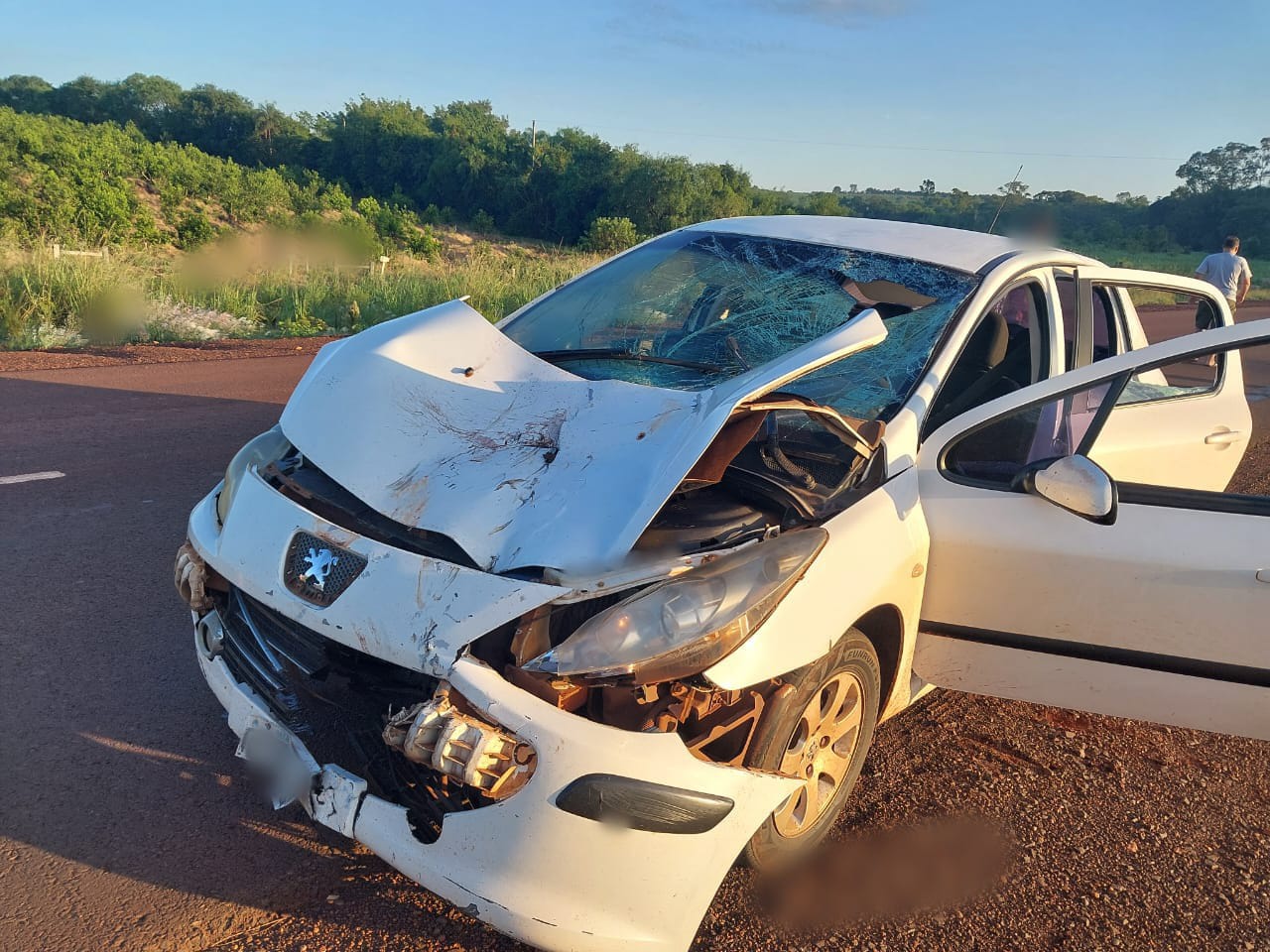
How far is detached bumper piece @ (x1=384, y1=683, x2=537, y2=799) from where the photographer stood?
1987 millimetres

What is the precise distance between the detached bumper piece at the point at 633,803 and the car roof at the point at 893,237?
2.34 metres

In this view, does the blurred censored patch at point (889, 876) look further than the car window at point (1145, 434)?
No

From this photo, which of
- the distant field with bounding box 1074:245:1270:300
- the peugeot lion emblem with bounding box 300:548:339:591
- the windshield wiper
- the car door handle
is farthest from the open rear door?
the distant field with bounding box 1074:245:1270:300

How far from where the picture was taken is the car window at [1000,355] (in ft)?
10.7

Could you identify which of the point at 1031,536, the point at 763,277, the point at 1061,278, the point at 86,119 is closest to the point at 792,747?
the point at 1031,536

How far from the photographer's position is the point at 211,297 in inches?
552

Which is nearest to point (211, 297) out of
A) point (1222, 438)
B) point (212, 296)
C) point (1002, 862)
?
point (212, 296)

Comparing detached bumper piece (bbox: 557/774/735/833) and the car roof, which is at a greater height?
the car roof

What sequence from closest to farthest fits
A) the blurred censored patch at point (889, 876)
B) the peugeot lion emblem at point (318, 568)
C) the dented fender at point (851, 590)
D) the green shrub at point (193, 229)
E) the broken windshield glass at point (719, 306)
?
the dented fender at point (851, 590) < the peugeot lion emblem at point (318, 568) < the blurred censored patch at point (889, 876) < the broken windshield glass at point (719, 306) < the green shrub at point (193, 229)

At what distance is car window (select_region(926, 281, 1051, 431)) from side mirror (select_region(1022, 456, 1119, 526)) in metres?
0.42

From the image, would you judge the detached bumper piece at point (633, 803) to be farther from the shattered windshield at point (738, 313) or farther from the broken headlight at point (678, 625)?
the shattered windshield at point (738, 313)

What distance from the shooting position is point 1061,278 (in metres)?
3.94

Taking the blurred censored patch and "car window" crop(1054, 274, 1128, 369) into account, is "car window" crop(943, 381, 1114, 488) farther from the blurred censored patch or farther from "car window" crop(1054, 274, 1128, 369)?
the blurred censored patch

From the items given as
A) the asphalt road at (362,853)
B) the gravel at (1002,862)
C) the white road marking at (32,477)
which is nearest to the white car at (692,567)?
the gravel at (1002,862)
